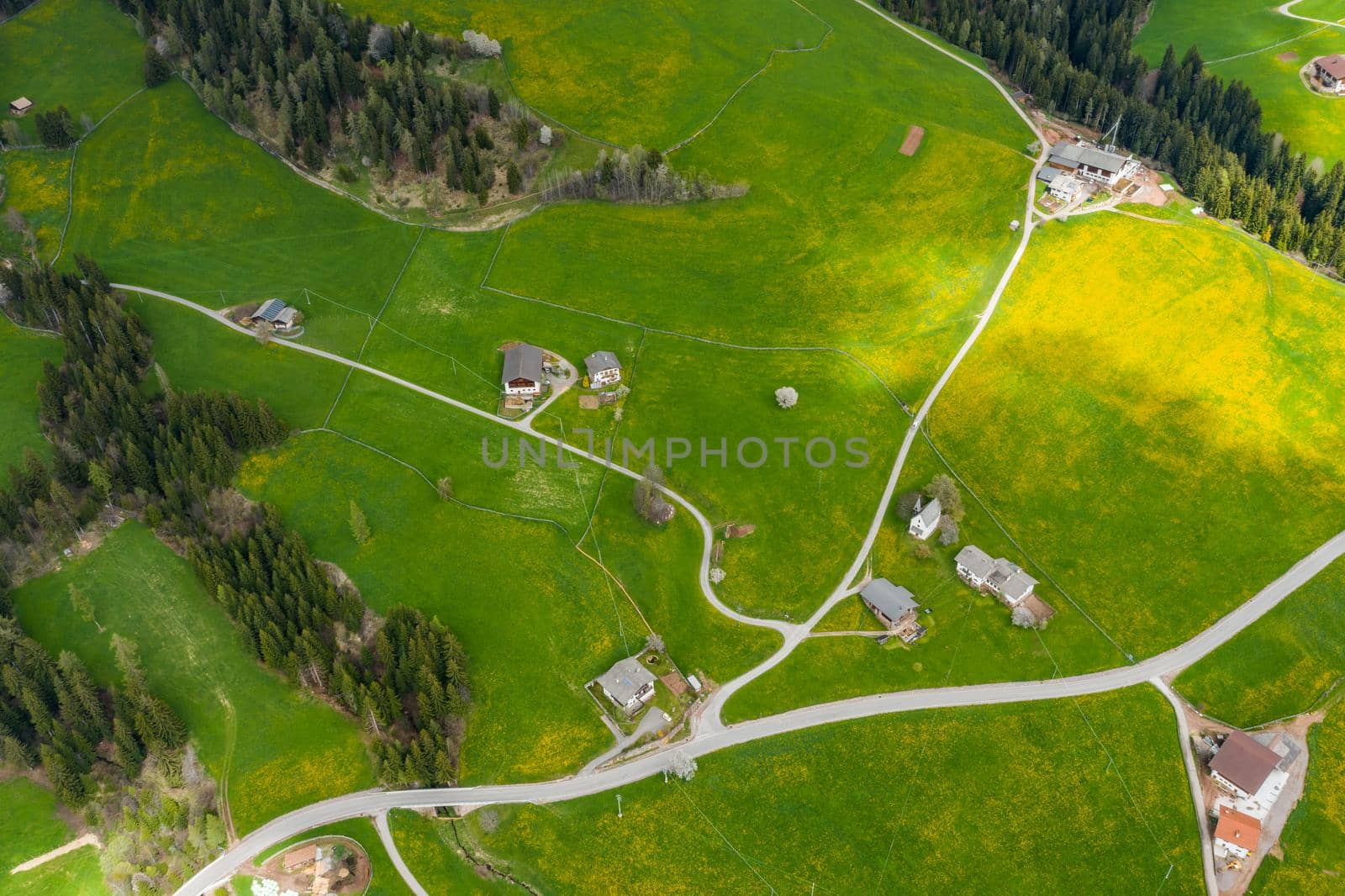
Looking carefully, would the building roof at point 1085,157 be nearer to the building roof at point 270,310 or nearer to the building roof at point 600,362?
the building roof at point 600,362

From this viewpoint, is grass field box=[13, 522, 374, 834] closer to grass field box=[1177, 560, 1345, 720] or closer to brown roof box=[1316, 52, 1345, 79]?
grass field box=[1177, 560, 1345, 720]

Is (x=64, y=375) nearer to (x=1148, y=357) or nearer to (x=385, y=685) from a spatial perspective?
(x=385, y=685)

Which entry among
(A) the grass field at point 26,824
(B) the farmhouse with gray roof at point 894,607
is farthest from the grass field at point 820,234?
(A) the grass field at point 26,824

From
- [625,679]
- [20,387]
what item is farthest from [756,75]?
[20,387]

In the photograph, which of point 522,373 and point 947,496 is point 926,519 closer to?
point 947,496

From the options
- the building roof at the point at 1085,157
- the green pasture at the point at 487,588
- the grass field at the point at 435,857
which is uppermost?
the building roof at the point at 1085,157
